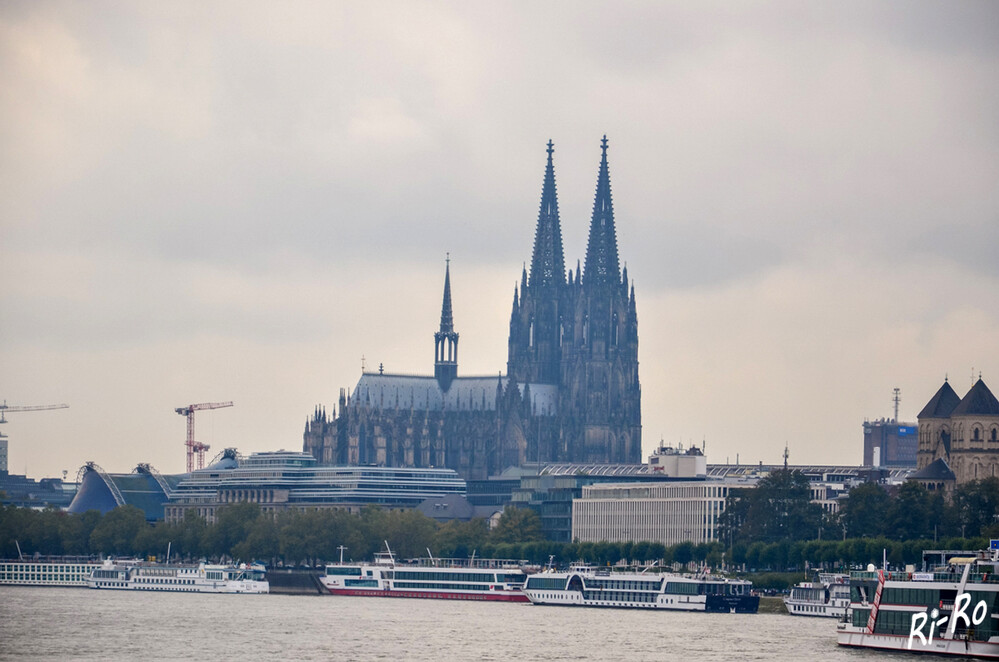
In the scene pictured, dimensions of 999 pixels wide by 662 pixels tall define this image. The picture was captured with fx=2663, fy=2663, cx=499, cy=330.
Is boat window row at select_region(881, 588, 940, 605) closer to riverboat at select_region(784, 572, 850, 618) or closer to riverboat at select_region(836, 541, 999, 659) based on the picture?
riverboat at select_region(836, 541, 999, 659)

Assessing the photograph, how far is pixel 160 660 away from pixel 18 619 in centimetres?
4179

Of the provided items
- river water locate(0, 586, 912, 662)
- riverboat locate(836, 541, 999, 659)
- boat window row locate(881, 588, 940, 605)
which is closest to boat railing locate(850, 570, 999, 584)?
riverboat locate(836, 541, 999, 659)

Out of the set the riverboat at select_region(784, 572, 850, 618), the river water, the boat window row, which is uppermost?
the boat window row

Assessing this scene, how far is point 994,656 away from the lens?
427ft

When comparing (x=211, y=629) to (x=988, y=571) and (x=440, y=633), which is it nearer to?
(x=440, y=633)

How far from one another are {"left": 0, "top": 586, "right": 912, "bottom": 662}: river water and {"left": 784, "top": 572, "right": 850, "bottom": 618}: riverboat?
264cm

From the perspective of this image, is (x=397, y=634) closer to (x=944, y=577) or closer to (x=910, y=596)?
(x=910, y=596)

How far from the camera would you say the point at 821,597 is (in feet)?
628

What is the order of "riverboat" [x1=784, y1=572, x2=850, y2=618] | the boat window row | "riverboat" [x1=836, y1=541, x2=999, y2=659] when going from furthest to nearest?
"riverboat" [x1=784, y1=572, x2=850, y2=618], the boat window row, "riverboat" [x1=836, y1=541, x2=999, y2=659]

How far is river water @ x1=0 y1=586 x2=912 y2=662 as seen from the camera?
139 meters

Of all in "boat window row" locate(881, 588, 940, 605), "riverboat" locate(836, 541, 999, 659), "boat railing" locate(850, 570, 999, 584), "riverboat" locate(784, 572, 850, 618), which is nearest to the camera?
"riverboat" locate(836, 541, 999, 659)

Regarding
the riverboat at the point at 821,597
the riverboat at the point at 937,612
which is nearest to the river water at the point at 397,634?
the riverboat at the point at 937,612

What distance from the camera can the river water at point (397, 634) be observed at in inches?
Answer: 5458

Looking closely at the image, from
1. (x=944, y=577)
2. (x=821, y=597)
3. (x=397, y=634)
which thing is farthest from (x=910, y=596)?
(x=821, y=597)
